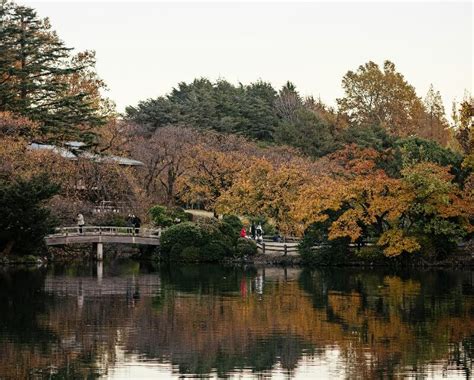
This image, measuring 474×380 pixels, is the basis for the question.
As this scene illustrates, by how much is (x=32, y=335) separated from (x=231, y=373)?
24.0 feet

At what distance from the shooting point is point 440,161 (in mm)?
57781

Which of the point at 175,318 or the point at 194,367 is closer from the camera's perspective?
the point at 194,367

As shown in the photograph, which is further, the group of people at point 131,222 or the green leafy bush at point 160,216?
the green leafy bush at point 160,216

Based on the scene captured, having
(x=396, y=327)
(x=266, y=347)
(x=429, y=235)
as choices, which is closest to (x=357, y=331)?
(x=396, y=327)

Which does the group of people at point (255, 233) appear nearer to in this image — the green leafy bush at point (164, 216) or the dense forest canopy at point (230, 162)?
the dense forest canopy at point (230, 162)

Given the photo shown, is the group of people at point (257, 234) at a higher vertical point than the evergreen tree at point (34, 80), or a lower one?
lower

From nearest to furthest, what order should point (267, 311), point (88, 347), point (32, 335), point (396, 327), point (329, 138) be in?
point (88, 347) < point (32, 335) < point (396, 327) < point (267, 311) < point (329, 138)

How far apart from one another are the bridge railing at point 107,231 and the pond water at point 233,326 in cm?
834

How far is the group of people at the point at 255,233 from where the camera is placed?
5835 centimetres

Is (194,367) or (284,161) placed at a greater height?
(284,161)

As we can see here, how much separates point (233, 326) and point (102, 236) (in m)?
29.1

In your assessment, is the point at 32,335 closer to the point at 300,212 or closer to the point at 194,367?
the point at 194,367

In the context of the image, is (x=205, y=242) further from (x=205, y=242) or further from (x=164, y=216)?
(x=164, y=216)

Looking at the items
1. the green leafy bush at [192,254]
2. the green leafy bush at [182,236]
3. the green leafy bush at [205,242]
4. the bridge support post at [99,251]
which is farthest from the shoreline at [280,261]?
the green leafy bush at [182,236]
